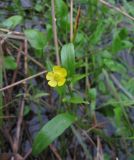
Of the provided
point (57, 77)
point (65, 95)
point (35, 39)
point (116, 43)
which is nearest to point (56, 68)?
point (57, 77)

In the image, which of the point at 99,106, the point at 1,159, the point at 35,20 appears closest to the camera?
the point at 1,159

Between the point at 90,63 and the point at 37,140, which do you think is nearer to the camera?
the point at 37,140

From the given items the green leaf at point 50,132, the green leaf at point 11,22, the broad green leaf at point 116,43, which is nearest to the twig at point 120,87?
the broad green leaf at point 116,43

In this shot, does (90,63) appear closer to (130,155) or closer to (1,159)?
(130,155)

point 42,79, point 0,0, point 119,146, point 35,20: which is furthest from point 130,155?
point 0,0

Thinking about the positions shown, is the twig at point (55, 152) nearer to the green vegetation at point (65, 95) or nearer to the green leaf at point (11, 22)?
the green vegetation at point (65, 95)

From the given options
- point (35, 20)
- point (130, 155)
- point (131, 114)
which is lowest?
point (130, 155)

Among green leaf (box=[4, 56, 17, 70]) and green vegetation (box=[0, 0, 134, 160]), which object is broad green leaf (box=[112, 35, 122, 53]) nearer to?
green vegetation (box=[0, 0, 134, 160])

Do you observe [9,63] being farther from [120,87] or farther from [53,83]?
[120,87]
